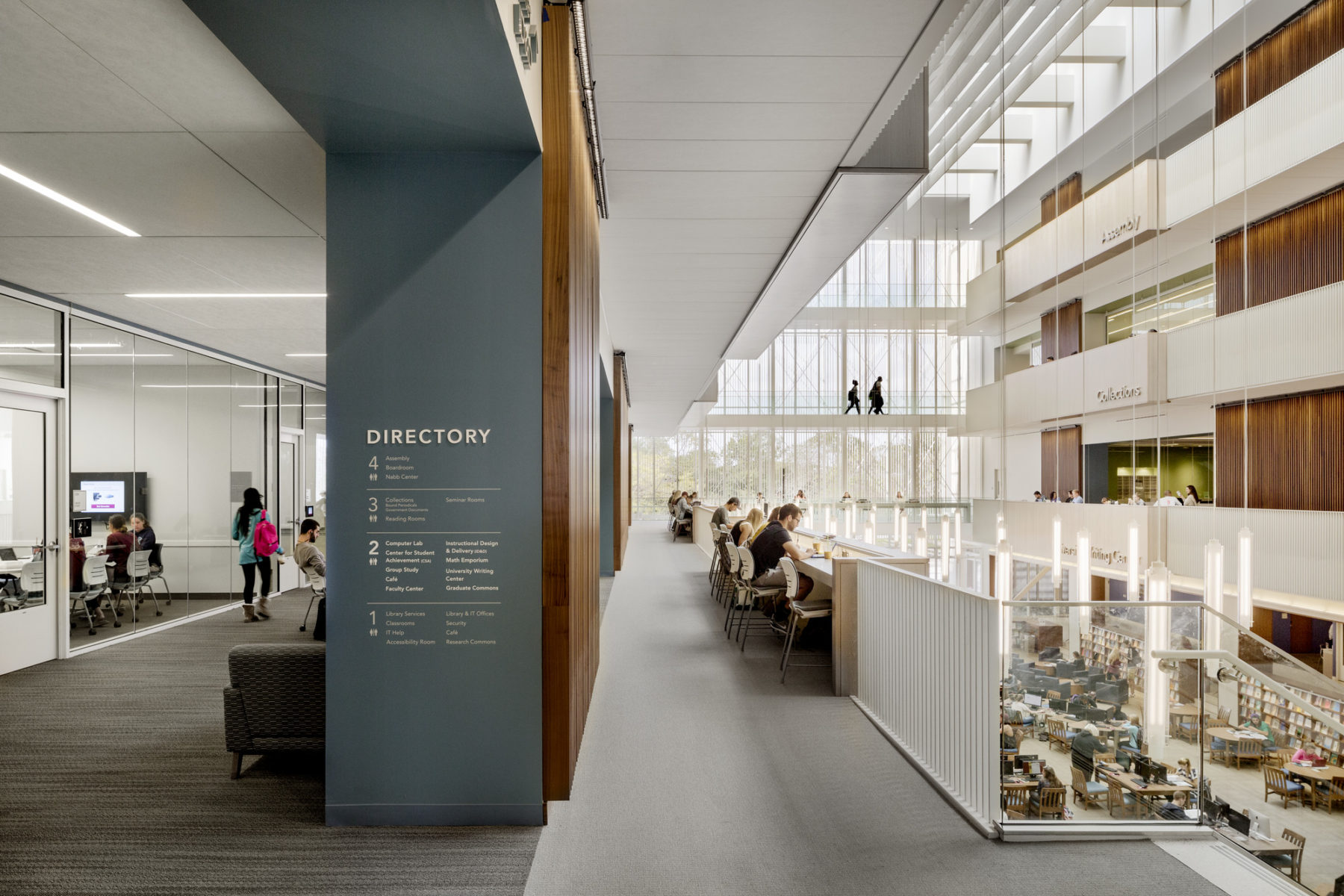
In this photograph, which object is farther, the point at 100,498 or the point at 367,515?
the point at 100,498

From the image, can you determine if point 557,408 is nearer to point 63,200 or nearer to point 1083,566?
point 63,200

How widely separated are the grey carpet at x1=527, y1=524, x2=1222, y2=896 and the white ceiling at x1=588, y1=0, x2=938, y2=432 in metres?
3.26

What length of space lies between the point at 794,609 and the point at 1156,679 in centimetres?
261

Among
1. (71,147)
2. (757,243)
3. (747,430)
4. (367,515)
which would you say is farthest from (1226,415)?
(747,430)

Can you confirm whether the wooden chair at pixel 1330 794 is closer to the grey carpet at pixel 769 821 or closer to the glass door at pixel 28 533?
the grey carpet at pixel 769 821

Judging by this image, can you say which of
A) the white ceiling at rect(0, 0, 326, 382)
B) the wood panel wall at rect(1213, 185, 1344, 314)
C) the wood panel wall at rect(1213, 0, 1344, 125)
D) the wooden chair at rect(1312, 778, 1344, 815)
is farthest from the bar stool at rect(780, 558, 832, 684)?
the wood panel wall at rect(1213, 0, 1344, 125)

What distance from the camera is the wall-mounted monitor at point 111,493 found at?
655 cm

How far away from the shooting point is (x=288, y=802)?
127 inches

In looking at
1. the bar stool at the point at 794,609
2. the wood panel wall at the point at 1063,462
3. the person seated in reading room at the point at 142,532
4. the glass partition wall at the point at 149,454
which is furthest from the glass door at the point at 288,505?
the wood panel wall at the point at 1063,462

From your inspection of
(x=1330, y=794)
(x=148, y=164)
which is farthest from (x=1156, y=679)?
(x=148, y=164)

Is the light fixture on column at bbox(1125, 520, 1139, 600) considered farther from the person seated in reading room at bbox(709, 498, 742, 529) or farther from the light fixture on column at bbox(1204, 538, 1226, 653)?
the person seated in reading room at bbox(709, 498, 742, 529)

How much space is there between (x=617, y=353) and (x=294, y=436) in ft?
15.8

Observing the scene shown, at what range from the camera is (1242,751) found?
3256 mm

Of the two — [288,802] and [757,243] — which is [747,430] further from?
[288,802]
